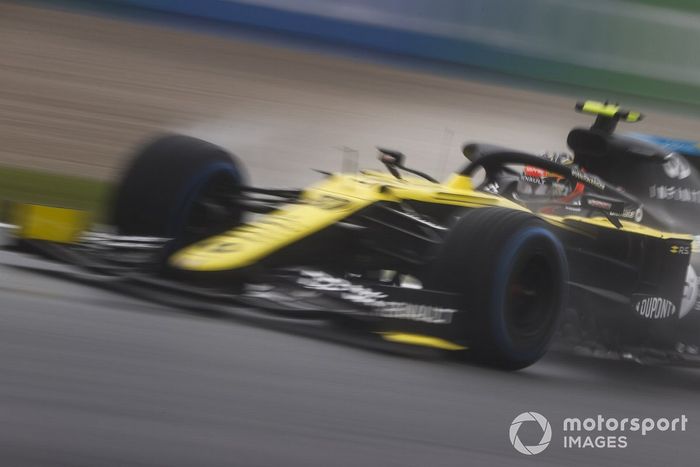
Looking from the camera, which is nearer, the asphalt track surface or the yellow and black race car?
the asphalt track surface

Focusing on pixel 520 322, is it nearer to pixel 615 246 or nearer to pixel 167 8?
pixel 615 246

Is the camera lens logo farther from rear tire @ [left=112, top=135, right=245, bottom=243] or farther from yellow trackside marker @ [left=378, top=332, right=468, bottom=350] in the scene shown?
rear tire @ [left=112, top=135, right=245, bottom=243]

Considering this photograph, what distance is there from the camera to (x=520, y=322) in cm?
526

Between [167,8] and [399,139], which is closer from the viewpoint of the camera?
[399,139]

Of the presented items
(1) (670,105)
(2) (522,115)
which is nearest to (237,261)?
(2) (522,115)

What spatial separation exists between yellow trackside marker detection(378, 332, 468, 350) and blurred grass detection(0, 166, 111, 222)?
3.30 m

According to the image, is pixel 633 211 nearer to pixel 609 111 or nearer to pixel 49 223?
pixel 609 111

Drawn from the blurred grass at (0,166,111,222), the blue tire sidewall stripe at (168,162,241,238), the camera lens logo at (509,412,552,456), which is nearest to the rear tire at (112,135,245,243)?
the blue tire sidewall stripe at (168,162,241,238)

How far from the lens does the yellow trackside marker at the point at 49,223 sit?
6.12 meters

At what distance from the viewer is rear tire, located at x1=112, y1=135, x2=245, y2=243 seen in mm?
6121

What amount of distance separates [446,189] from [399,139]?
24.8 ft

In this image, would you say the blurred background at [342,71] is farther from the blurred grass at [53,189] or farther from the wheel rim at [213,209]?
the wheel rim at [213,209]

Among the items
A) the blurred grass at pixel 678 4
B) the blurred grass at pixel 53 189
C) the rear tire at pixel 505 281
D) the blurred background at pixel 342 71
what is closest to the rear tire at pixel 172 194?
the rear tire at pixel 505 281

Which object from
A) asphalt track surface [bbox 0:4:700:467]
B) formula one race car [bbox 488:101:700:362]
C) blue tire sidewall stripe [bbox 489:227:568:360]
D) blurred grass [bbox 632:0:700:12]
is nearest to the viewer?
asphalt track surface [bbox 0:4:700:467]
